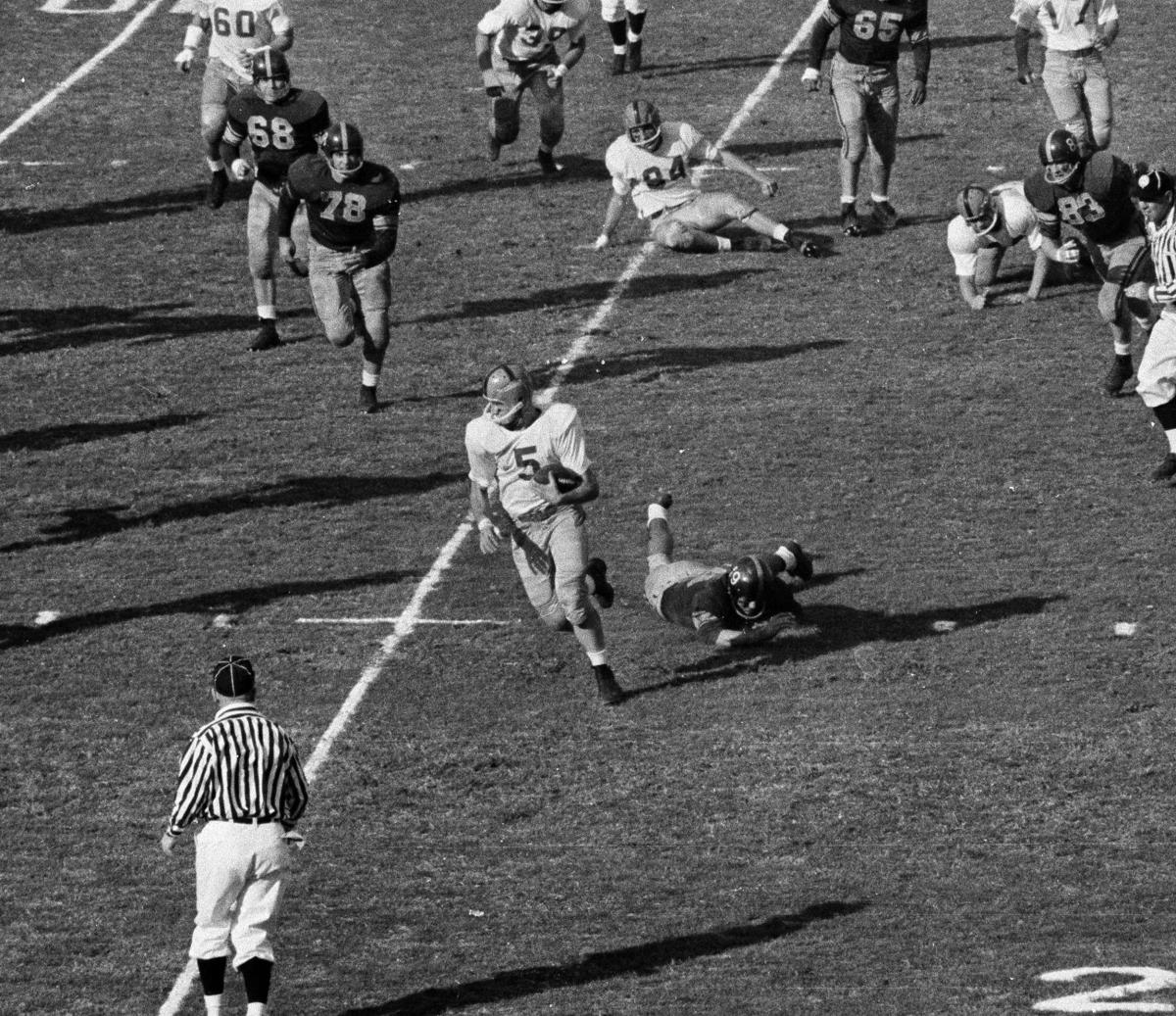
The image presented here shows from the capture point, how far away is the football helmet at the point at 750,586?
1426cm

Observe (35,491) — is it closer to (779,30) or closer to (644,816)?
(644,816)

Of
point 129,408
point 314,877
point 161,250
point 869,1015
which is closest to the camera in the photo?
point 869,1015

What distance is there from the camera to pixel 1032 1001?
10.7 meters

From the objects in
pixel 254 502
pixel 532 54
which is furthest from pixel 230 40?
pixel 254 502

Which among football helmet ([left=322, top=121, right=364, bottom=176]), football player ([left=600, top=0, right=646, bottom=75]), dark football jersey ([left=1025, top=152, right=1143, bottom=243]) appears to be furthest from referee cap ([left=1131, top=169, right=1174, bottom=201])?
football player ([left=600, top=0, right=646, bottom=75])

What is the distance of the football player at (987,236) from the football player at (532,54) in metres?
4.79

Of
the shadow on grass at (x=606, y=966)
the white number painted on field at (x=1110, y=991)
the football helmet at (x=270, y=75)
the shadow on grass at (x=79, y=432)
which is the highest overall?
the football helmet at (x=270, y=75)

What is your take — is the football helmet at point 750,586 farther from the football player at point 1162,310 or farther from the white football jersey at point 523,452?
the football player at point 1162,310

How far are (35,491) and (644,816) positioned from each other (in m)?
6.59

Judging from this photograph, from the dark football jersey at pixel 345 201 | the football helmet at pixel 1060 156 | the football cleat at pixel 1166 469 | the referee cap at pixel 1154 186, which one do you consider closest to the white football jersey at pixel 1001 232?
the football helmet at pixel 1060 156

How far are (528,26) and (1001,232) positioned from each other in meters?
5.52

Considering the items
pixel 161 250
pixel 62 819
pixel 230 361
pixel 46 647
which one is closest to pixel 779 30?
pixel 161 250

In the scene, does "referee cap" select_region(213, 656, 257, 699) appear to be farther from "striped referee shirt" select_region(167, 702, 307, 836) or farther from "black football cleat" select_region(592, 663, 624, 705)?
"black football cleat" select_region(592, 663, 624, 705)

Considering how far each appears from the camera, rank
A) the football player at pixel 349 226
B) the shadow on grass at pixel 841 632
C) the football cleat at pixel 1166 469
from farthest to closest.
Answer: the football player at pixel 349 226 → the football cleat at pixel 1166 469 → the shadow on grass at pixel 841 632
